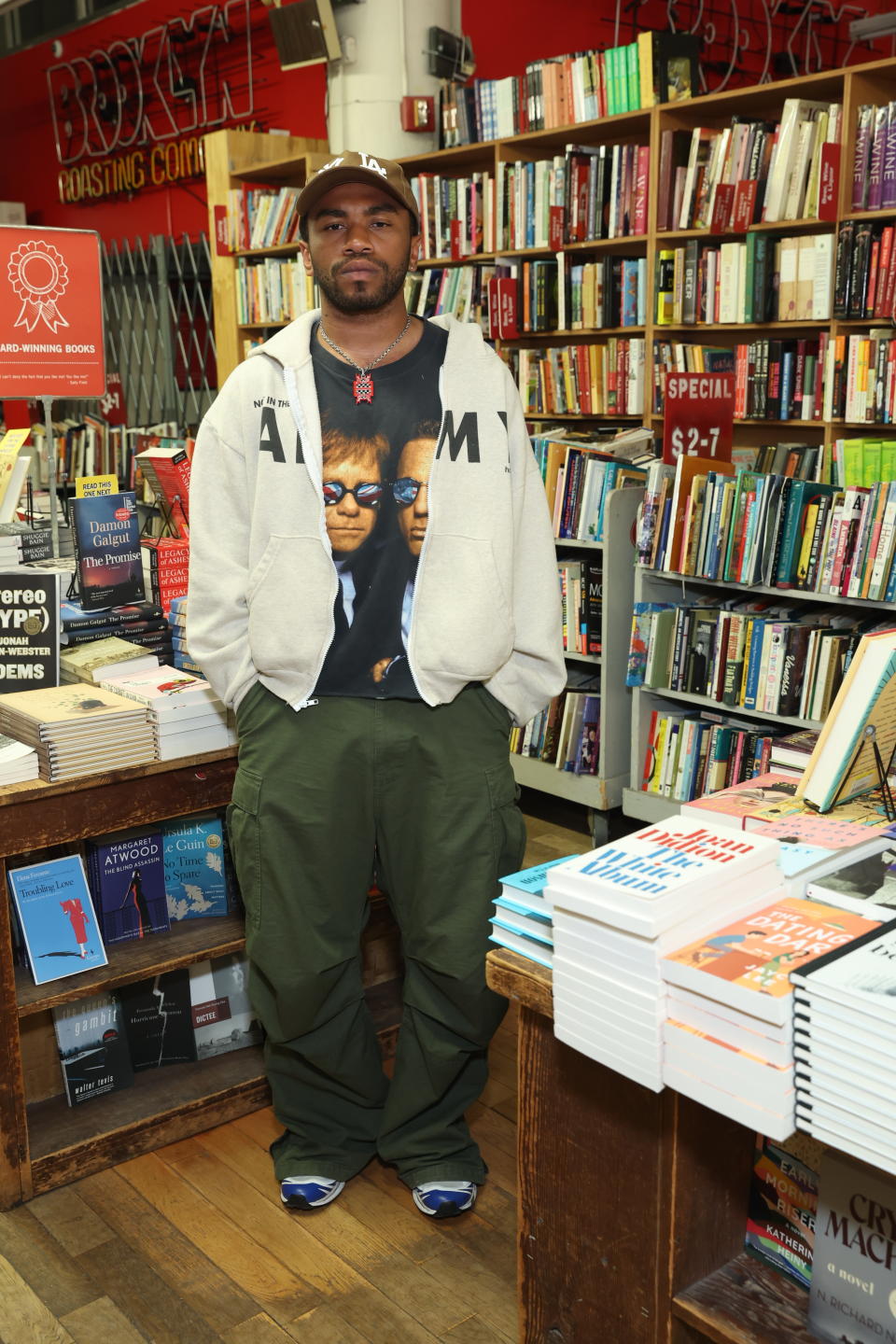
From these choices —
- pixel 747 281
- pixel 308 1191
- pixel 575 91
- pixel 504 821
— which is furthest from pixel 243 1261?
pixel 575 91

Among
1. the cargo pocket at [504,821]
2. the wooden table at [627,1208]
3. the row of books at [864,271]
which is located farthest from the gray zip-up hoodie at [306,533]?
the row of books at [864,271]

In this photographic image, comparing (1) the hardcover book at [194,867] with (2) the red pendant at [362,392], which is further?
(1) the hardcover book at [194,867]

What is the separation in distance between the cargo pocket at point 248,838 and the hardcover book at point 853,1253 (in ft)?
3.53

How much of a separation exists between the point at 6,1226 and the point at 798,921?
1.62 meters

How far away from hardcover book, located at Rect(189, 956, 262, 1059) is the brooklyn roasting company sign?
6.07 m

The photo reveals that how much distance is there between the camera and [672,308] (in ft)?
14.1

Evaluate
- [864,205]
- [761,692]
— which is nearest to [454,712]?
[761,692]

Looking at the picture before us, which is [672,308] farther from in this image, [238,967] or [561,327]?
[238,967]

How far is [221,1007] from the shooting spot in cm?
257

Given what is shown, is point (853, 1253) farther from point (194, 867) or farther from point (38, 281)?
point (38, 281)

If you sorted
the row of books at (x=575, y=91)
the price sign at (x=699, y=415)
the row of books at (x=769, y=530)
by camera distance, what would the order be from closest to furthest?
the row of books at (x=769, y=530) < the price sign at (x=699, y=415) < the row of books at (x=575, y=91)

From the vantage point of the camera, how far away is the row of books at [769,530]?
314 centimetres

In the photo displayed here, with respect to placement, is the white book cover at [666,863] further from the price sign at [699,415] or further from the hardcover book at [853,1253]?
the price sign at [699,415]

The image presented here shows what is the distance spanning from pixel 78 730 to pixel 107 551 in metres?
0.57
